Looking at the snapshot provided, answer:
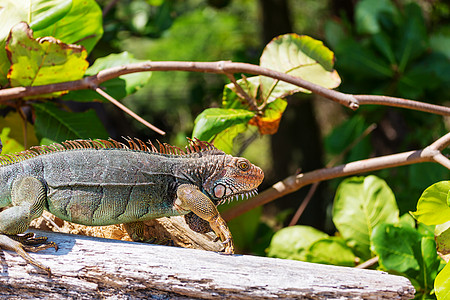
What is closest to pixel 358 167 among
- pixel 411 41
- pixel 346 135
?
pixel 346 135

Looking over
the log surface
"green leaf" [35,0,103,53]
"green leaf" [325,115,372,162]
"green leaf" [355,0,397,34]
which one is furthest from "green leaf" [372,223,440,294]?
"green leaf" [355,0,397,34]

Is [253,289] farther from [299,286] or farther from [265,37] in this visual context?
[265,37]

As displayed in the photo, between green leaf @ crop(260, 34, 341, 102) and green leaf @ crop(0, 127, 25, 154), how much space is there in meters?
0.85

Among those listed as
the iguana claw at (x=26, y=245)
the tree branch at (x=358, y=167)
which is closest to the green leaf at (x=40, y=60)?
the iguana claw at (x=26, y=245)

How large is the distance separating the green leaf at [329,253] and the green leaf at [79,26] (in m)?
1.03

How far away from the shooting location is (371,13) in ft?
8.65

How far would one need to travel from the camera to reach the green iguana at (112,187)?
1.11 metres

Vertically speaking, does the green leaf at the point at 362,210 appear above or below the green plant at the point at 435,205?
below

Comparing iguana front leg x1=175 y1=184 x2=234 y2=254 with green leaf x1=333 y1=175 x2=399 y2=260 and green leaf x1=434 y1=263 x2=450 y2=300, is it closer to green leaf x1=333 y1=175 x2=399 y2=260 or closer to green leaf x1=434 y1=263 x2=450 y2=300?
green leaf x1=434 y1=263 x2=450 y2=300

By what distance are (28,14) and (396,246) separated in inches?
53.6

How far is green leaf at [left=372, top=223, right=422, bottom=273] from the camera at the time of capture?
1425mm

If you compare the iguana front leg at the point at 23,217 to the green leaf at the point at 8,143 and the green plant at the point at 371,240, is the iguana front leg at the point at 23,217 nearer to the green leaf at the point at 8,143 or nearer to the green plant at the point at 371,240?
the green leaf at the point at 8,143

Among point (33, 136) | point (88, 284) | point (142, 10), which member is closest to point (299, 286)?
point (88, 284)

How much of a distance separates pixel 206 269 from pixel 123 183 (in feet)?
0.96
